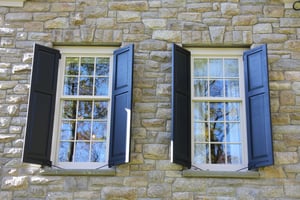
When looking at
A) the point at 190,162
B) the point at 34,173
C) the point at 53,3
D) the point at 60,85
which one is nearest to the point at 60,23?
the point at 53,3

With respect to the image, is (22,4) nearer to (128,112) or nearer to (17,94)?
(17,94)

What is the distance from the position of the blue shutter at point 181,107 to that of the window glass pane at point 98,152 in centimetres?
105

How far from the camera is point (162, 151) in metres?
6.71

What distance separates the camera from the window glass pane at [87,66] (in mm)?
7312

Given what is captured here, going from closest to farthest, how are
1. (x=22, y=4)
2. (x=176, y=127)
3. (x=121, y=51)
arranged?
1. (x=176, y=127)
2. (x=121, y=51)
3. (x=22, y=4)

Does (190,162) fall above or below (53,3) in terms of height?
below

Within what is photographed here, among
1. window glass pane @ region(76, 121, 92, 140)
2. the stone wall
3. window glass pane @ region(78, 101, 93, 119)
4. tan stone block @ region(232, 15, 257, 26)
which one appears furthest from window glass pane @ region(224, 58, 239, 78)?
window glass pane @ region(76, 121, 92, 140)

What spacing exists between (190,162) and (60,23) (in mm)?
2949

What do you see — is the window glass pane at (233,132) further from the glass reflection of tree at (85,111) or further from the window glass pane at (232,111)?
the glass reflection of tree at (85,111)

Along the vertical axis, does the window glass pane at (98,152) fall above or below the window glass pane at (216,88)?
below

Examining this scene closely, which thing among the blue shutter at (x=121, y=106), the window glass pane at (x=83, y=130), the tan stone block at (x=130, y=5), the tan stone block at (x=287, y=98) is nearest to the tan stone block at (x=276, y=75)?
the tan stone block at (x=287, y=98)

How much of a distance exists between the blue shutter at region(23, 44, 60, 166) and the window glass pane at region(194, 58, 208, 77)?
6.85 ft

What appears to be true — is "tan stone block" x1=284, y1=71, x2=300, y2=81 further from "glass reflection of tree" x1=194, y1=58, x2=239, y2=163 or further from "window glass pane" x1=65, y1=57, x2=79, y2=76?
"window glass pane" x1=65, y1=57, x2=79, y2=76

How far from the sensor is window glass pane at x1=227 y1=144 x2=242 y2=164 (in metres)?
6.83
